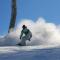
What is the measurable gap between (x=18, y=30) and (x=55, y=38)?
10.3 ft

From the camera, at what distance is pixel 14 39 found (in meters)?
18.2

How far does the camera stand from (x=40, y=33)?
20.4m

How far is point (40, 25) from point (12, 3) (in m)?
3.13

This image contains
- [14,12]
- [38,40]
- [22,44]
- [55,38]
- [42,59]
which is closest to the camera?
[42,59]

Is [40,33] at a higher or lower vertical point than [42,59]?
higher

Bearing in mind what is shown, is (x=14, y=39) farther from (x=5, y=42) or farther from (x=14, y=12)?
(x=14, y=12)

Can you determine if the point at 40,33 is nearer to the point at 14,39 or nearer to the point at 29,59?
the point at 14,39

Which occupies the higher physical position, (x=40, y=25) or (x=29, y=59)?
(x=40, y=25)

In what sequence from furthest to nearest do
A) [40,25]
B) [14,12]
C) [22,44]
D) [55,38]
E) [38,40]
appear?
[40,25]
[14,12]
[55,38]
[38,40]
[22,44]

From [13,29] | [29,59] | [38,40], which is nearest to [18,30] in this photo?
[13,29]

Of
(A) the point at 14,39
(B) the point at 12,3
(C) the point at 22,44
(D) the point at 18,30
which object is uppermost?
(B) the point at 12,3

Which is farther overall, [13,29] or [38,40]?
[13,29]

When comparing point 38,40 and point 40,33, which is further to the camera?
point 40,33

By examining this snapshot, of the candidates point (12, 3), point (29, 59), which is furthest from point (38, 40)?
point (29, 59)
